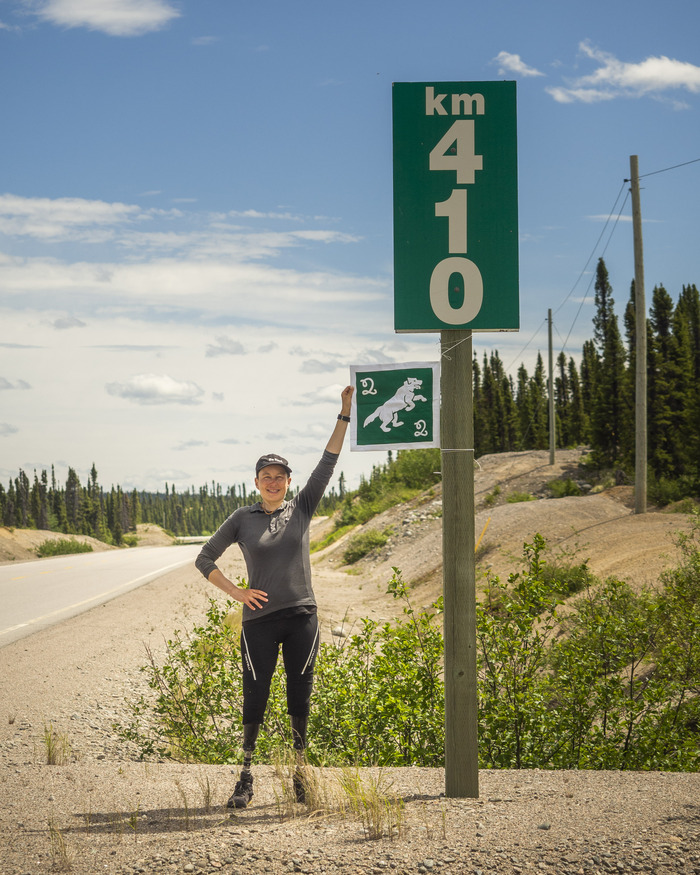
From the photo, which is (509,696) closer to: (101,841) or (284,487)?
(284,487)

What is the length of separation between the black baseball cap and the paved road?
8.54m

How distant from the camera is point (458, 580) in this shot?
4.56 m

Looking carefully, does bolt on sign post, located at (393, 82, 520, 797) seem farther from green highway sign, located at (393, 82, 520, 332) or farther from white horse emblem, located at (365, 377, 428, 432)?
white horse emblem, located at (365, 377, 428, 432)

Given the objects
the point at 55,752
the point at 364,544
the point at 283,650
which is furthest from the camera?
the point at 364,544

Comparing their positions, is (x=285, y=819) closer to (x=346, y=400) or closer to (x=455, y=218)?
(x=346, y=400)

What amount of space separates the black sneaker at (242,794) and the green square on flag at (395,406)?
6.48 ft

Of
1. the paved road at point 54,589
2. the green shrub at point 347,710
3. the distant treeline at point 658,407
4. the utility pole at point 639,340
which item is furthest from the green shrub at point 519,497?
the green shrub at point 347,710

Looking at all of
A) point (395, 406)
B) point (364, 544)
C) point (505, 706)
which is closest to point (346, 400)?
point (395, 406)

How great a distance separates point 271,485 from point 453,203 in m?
2.02

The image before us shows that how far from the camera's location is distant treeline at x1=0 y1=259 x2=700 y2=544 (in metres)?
40.5

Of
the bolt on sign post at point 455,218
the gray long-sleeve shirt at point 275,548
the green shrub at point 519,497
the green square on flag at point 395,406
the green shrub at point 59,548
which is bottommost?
the green shrub at point 59,548

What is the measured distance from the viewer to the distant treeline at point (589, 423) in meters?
40.5

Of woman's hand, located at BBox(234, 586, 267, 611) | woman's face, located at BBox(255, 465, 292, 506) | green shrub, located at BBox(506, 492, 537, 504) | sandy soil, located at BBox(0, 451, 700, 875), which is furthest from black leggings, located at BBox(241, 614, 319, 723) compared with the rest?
green shrub, located at BBox(506, 492, 537, 504)

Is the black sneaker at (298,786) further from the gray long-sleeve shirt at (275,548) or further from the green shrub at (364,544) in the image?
the green shrub at (364,544)
